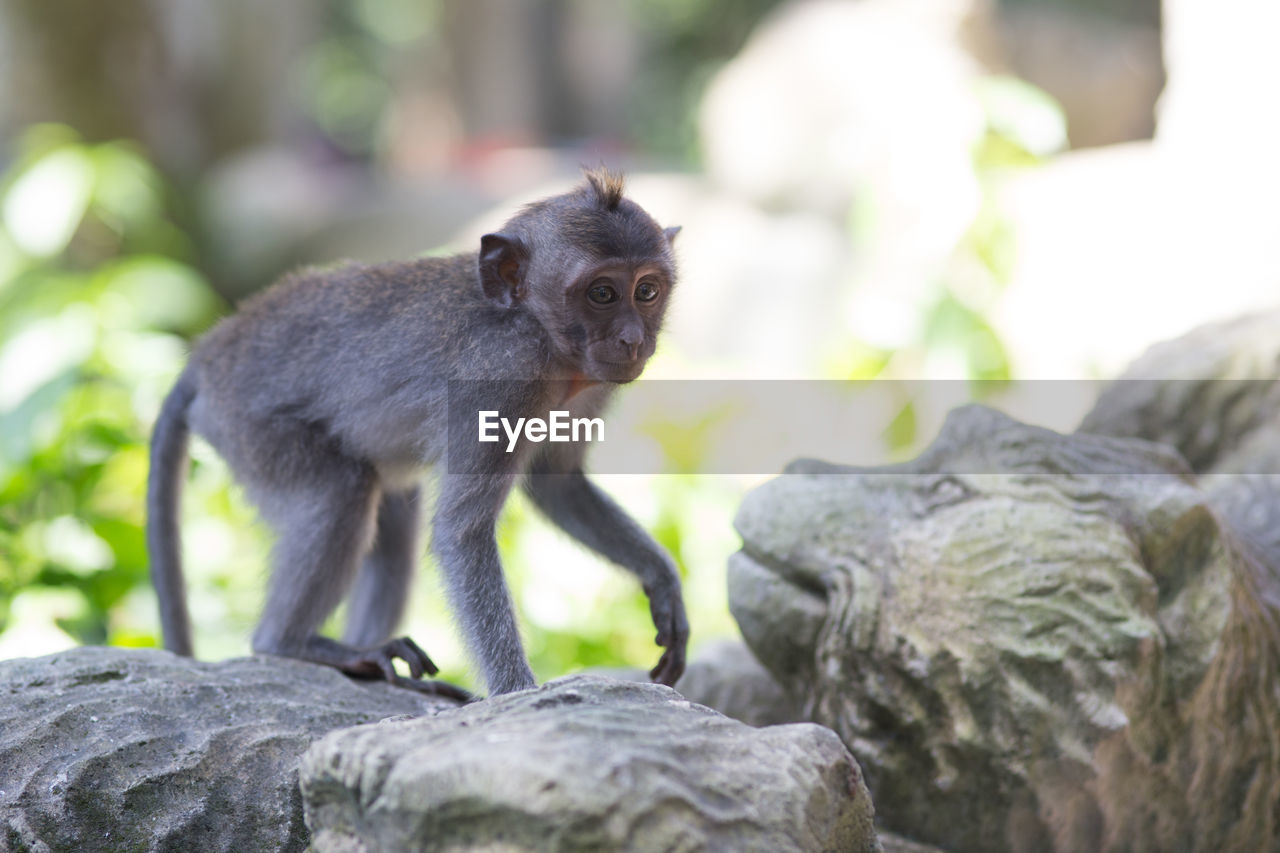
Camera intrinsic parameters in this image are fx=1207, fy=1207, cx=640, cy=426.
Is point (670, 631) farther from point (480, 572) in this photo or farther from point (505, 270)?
point (505, 270)

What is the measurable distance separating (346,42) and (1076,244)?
26870 mm

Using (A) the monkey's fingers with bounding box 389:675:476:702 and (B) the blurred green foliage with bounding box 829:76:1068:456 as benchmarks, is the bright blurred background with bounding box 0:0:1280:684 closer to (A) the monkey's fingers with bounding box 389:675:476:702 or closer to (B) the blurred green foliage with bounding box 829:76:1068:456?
(B) the blurred green foliage with bounding box 829:76:1068:456

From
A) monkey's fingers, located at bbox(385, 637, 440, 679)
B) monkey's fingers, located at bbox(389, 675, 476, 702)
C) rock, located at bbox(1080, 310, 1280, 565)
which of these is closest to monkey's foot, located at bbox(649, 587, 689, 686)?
monkey's fingers, located at bbox(389, 675, 476, 702)

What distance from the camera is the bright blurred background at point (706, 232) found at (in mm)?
6184

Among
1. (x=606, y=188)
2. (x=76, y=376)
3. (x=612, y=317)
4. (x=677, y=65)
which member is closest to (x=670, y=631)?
(x=612, y=317)

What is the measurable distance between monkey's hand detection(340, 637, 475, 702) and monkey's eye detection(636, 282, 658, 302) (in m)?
1.32

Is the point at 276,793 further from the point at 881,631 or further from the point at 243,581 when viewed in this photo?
the point at 243,581

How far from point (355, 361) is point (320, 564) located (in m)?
0.69

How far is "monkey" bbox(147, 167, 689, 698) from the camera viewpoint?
11.6 ft

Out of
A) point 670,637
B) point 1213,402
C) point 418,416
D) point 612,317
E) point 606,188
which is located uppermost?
point 606,188

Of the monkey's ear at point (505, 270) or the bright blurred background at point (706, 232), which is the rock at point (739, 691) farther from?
the monkey's ear at point (505, 270)

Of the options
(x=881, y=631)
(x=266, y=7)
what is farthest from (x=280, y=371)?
(x=266, y=7)

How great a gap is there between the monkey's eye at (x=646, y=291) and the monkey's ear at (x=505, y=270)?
0.39 m

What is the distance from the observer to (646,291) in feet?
11.8
